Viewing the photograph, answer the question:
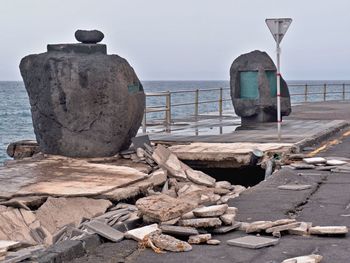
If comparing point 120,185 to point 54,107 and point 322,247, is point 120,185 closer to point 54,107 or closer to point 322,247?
point 54,107

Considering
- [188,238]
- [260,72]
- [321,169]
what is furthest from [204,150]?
[260,72]

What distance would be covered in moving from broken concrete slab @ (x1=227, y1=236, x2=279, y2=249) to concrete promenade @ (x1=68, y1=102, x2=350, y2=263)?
0.05m

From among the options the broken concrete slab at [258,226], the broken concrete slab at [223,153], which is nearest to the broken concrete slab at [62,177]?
the broken concrete slab at [223,153]

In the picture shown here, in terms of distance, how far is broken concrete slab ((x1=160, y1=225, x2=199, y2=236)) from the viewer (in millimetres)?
6691

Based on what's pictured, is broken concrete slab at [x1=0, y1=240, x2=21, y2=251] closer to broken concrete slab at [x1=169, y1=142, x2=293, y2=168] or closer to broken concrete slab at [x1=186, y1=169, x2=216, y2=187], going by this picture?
broken concrete slab at [x1=186, y1=169, x2=216, y2=187]

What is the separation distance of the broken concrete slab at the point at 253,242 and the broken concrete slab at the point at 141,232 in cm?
74

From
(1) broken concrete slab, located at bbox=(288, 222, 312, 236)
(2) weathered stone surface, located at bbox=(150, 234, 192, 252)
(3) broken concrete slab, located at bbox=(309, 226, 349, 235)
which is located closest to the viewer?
(2) weathered stone surface, located at bbox=(150, 234, 192, 252)

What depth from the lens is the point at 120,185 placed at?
394 inches

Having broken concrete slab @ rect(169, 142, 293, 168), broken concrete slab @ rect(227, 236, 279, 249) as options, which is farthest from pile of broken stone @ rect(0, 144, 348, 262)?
broken concrete slab @ rect(169, 142, 293, 168)

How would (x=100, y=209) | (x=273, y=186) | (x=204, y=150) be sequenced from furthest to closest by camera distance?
(x=204, y=150), (x=273, y=186), (x=100, y=209)

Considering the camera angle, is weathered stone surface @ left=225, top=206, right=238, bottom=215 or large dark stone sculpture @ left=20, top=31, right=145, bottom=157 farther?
large dark stone sculpture @ left=20, top=31, right=145, bottom=157

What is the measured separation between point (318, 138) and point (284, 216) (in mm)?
8501

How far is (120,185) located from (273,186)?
2.11 m

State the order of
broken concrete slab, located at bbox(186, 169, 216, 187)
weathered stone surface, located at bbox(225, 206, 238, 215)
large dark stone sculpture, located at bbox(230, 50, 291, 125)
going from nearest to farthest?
weathered stone surface, located at bbox(225, 206, 238, 215) → broken concrete slab, located at bbox(186, 169, 216, 187) → large dark stone sculpture, located at bbox(230, 50, 291, 125)
